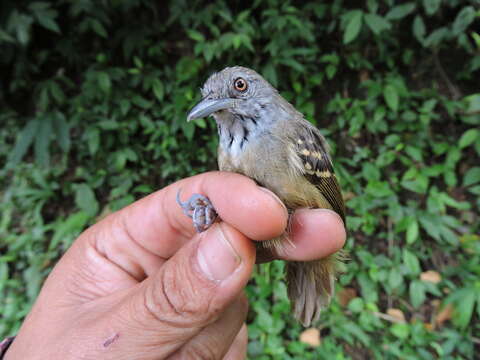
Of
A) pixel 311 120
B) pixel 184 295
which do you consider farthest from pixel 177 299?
pixel 311 120

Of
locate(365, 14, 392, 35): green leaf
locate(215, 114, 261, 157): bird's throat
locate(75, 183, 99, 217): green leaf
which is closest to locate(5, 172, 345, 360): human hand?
locate(215, 114, 261, 157): bird's throat

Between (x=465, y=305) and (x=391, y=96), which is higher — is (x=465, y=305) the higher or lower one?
the lower one

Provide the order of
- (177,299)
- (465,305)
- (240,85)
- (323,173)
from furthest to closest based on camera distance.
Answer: (465,305)
(323,173)
(240,85)
(177,299)

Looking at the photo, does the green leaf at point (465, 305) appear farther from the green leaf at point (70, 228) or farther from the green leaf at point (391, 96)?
the green leaf at point (70, 228)

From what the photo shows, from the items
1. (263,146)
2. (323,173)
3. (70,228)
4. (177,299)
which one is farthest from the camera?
(70,228)

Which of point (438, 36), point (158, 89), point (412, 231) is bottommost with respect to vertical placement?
point (412, 231)

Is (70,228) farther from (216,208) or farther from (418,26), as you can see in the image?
(418,26)

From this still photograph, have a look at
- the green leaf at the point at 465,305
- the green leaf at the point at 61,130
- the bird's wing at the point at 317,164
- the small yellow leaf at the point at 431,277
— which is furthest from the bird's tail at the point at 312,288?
the green leaf at the point at 61,130
